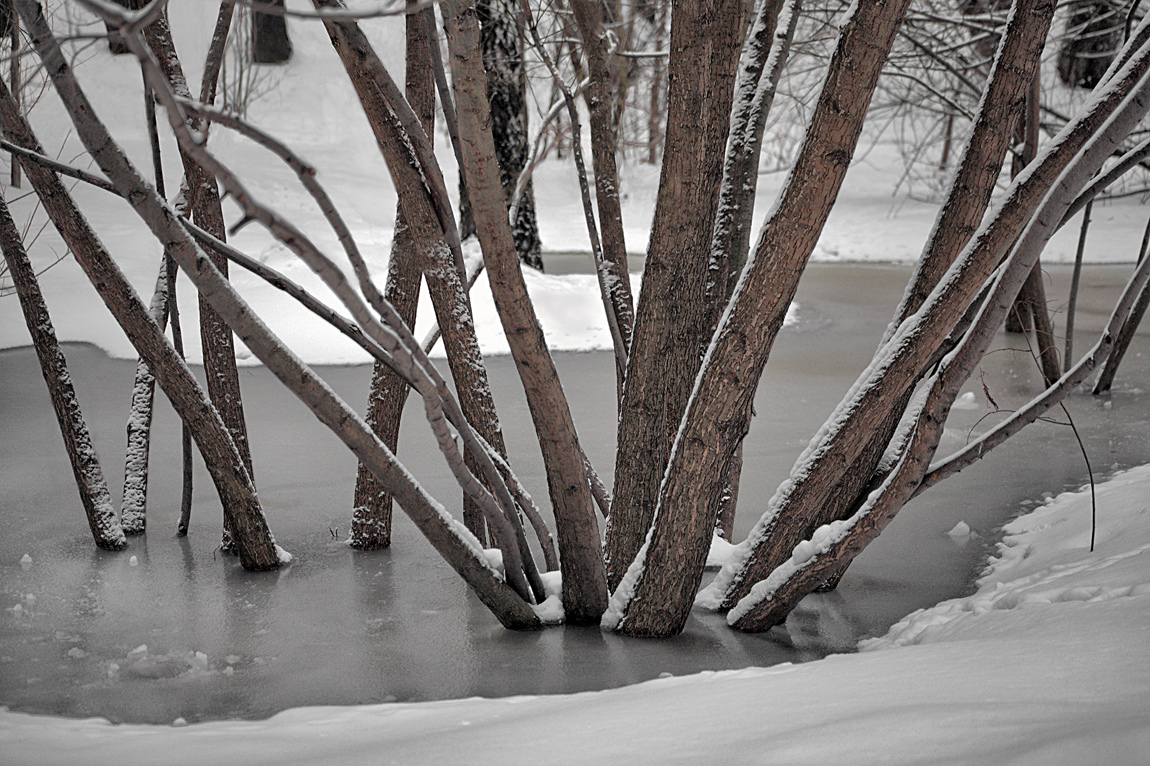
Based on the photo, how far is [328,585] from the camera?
100 inches

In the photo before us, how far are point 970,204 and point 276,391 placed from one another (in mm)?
3838

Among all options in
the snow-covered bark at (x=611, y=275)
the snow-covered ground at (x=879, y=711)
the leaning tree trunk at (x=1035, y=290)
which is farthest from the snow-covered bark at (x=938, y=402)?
the leaning tree trunk at (x=1035, y=290)

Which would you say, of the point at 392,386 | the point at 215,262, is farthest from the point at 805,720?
the point at 215,262

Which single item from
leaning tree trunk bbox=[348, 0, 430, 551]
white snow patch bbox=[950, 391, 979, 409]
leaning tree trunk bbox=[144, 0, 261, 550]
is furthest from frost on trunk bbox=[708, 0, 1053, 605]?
white snow patch bbox=[950, 391, 979, 409]

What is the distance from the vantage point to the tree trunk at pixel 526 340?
170 centimetres

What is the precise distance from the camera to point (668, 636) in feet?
6.86

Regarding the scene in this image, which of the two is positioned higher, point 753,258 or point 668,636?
point 753,258

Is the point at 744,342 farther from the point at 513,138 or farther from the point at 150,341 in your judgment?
the point at 513,138

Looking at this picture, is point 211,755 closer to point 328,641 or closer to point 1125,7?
point 328,641

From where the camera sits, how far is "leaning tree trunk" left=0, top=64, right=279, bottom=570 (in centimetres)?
238

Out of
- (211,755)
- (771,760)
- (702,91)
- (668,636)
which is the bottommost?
(668,636)

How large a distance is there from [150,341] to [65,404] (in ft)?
1.57

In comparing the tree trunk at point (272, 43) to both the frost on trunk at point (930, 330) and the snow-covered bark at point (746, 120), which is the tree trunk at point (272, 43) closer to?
the snow-covered bark at point (746, 120)

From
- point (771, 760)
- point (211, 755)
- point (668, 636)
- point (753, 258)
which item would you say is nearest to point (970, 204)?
point (753, 258)
